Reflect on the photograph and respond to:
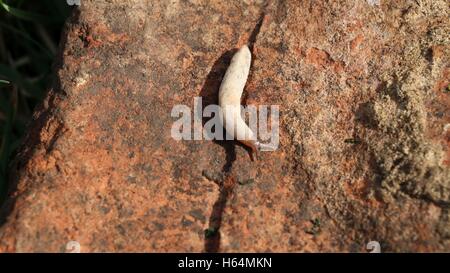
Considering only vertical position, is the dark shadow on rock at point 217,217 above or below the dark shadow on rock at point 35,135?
below

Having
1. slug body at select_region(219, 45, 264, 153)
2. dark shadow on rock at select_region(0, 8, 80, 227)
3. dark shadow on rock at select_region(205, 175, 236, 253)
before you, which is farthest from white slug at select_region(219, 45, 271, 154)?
dark shadow on rock at select_region(0, 8, 80, 227)

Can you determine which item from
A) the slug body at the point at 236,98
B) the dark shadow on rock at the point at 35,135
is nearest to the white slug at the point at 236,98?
the slug body at the point at 236,98

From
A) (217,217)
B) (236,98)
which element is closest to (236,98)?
(236,98)

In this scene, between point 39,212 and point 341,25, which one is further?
point 341,25

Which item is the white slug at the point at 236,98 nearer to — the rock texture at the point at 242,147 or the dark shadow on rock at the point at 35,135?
the rock texture at the point at 242,147

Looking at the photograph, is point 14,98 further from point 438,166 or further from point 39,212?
point 438,166
